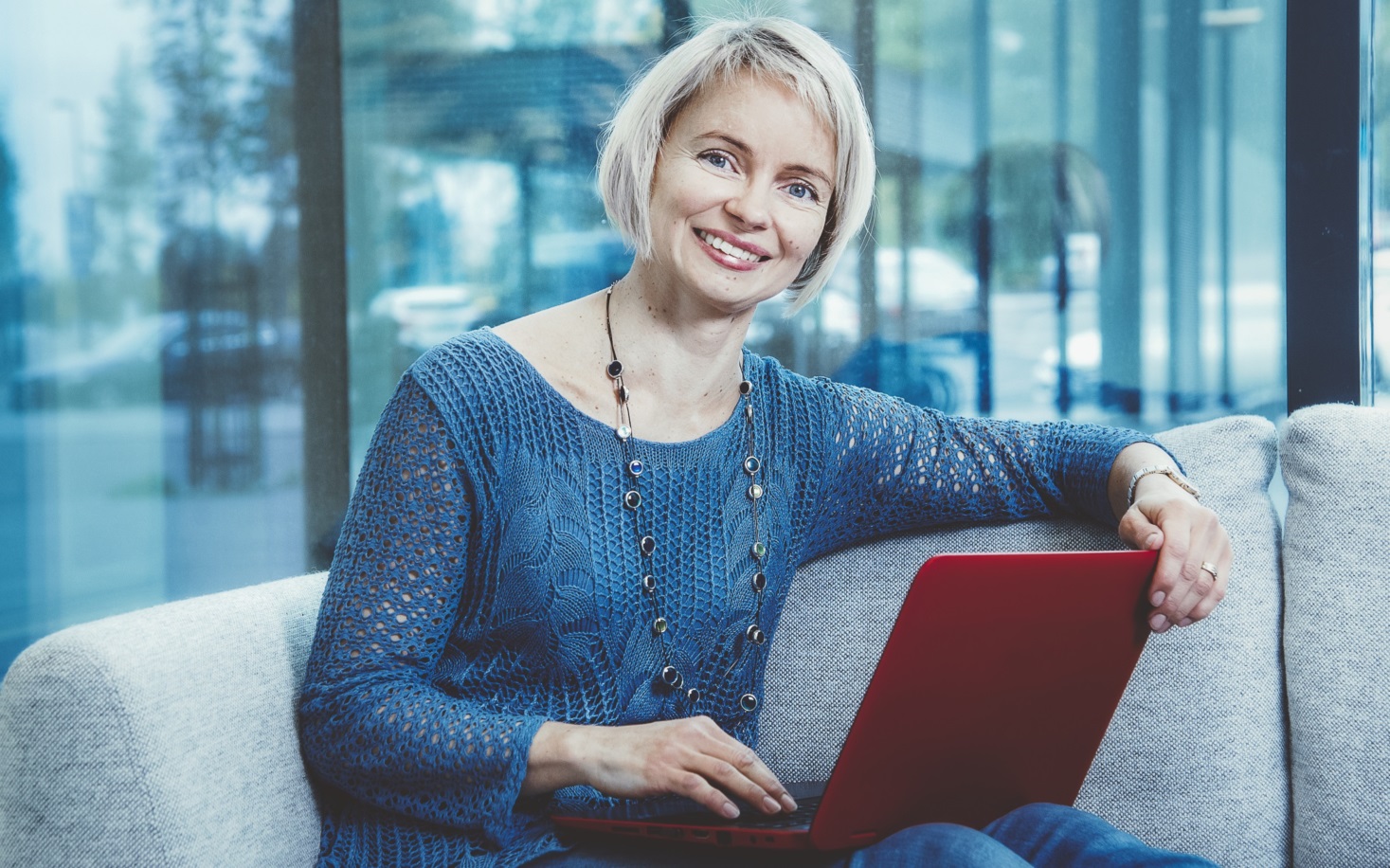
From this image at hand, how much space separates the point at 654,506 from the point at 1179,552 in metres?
0.51

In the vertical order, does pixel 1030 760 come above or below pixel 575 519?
below

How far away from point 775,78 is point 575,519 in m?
0.50

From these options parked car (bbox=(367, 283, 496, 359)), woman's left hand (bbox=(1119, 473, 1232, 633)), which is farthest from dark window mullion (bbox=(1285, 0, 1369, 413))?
parked car (bbox=(367, 283, 496, 359))

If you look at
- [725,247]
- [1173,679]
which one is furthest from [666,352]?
[1173,679]

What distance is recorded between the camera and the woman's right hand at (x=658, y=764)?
98 centimetres

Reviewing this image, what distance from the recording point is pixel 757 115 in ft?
4.02

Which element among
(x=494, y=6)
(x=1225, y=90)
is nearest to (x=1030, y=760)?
(x=1225, y=90)

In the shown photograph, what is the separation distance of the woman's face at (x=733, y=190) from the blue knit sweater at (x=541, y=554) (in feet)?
0.58

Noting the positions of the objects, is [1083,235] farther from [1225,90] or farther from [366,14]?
[366,14]

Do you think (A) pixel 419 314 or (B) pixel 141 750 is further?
(A) pixel 419 314

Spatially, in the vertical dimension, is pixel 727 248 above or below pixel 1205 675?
above

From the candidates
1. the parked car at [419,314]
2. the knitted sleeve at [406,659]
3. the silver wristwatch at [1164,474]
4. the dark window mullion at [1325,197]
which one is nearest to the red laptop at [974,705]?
the knitted sleeve at [406,659]

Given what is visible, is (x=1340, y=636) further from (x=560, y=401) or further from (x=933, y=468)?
(x=560, y=401)

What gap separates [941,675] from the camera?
93 centimetres
